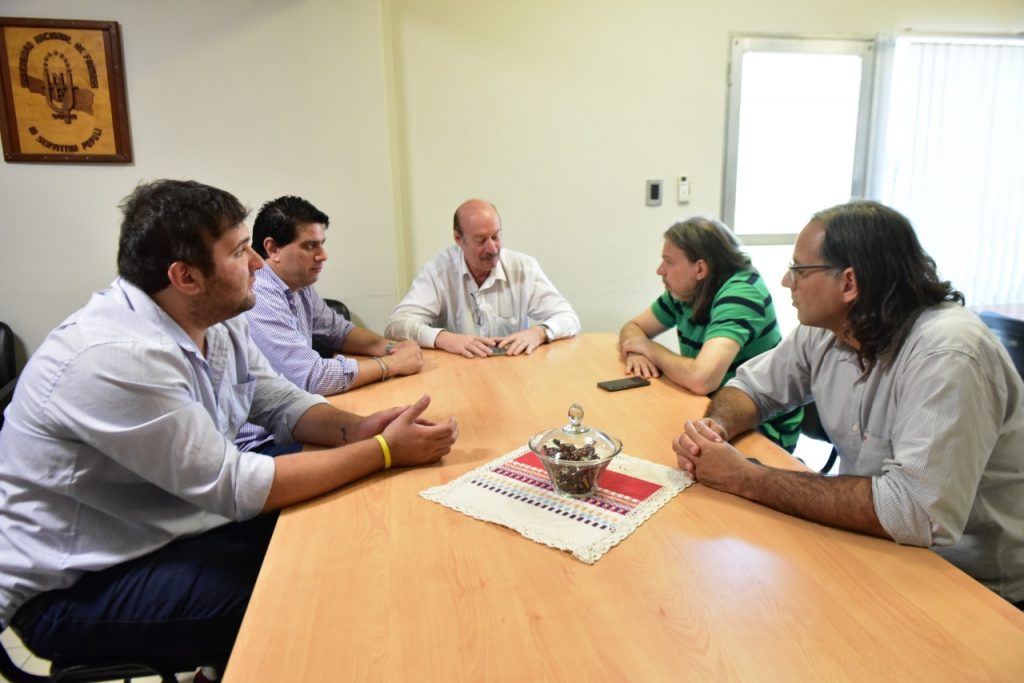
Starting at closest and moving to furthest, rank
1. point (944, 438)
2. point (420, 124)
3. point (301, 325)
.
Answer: point (944, 438) < point (301, 325) < point (420, 124)

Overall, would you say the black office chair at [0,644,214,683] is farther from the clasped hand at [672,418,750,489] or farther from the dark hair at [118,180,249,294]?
the clasped hand at [672,418,750,489]

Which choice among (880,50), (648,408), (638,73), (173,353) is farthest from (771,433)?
(880,50)

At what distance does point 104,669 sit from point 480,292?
1.96m

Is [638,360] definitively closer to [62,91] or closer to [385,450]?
[385,450]

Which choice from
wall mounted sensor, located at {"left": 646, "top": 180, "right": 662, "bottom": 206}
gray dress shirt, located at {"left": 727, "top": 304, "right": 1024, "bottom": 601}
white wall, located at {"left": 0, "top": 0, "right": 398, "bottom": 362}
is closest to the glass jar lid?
gray dress shirt, located at {"left": 727, "top": 304, "right": 1024, "bottom": 601}

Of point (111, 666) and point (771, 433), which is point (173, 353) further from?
point (771, 433)

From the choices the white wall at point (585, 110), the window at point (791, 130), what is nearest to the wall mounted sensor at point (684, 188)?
the white wall at point (585, 110)

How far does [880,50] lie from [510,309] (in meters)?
2.57

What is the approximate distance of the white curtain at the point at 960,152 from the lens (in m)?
3.51

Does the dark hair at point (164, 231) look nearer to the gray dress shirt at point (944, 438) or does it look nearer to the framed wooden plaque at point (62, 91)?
the gray dress shirt at point (944, 438)

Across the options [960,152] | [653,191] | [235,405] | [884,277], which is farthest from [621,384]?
[960,152]

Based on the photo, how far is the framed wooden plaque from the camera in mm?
2664

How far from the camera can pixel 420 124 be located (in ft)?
10.5

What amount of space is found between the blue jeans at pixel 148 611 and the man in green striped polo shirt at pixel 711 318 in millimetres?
1253
